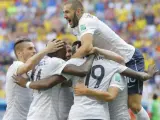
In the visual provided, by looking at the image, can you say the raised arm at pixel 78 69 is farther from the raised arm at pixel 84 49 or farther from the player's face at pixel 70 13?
the player's face at pixel 70 13

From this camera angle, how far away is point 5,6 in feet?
72.2

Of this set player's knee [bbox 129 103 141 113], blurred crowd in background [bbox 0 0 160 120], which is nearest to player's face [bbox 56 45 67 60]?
player's knee [bbox 129 103 141 113]

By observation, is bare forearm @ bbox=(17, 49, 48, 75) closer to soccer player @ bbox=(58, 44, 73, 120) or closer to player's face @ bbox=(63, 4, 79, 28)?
soccer player @ bbox=(58, 44, 73, 120)

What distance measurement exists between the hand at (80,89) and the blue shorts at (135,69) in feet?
3.09

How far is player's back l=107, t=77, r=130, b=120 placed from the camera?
7809 mm

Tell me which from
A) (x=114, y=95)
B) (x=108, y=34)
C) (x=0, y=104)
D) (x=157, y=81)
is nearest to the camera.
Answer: (x=114, y=95)

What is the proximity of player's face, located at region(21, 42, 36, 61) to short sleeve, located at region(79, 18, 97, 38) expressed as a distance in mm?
882

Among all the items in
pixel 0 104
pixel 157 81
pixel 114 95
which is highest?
pixel 114 95

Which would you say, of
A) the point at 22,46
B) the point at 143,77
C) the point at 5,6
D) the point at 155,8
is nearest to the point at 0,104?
the point at 22,46

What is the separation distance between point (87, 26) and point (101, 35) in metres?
0.34

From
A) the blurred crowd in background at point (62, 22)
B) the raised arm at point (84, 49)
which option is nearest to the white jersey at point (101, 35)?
the raised arm at point (84, 49)

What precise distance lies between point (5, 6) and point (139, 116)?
13944 millimetres

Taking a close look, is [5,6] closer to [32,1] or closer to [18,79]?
[32,1]

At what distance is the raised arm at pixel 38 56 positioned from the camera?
7.84 meters
